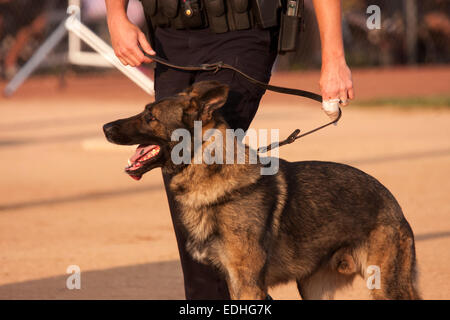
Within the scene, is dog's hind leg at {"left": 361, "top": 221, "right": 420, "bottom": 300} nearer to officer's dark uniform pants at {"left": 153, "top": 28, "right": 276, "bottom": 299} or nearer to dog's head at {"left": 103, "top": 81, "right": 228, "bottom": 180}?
officer's dark uniform pants at {"left": 153, "top": 28, "right": 276, "bottom": 299}

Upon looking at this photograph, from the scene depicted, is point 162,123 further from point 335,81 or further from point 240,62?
point 335,81

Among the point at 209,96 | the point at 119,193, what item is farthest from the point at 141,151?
the point at 119,193

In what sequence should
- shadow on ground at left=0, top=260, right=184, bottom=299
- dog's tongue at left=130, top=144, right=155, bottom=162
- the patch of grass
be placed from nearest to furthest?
dog's tongue at left=130, top=144, right=155, bottom=162 < shadow on ground at left=0, top=260, right=184, bottom=299 < the patch of grass

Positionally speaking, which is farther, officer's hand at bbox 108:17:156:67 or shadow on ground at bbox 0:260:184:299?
shadow on ground at bbox 0:260:184:299

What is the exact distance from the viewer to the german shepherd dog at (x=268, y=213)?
3.79 meters

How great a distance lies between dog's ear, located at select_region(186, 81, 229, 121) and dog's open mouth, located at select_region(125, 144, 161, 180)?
0.85 feet

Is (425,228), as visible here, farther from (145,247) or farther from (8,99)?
(8,99)

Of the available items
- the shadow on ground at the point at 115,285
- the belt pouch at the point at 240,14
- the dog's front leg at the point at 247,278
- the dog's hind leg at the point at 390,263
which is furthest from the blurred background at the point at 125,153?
the belt pouch at the point at 240,14

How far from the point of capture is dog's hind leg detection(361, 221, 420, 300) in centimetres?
403

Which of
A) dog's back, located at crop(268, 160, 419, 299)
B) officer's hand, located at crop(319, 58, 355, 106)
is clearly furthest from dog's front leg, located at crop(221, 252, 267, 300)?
officer's hand, located at crop(319, 58, 355, 106)

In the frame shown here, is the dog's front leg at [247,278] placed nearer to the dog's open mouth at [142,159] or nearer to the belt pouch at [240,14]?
the dog's open mouth at [142,159]
